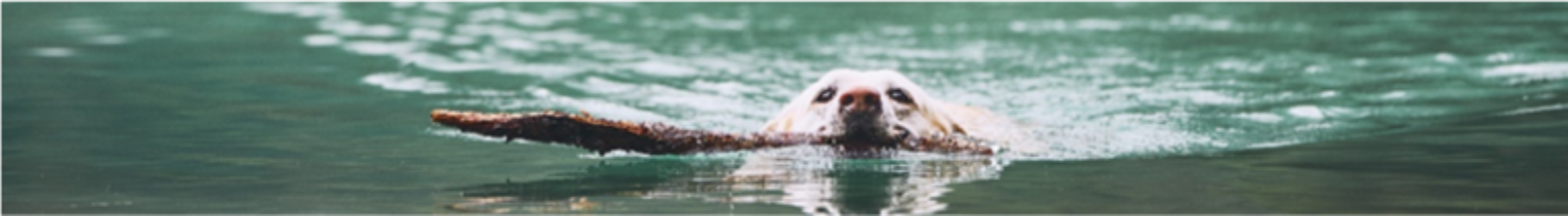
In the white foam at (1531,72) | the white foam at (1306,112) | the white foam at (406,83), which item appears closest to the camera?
the white foam at (1306,112)

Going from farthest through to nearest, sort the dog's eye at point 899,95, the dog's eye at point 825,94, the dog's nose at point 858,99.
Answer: the dog's eye at point 899,95 < the dog's eye at point 825,94 < the dog's nose at point 858,99

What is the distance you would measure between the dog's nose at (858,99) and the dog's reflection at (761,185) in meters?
0.22

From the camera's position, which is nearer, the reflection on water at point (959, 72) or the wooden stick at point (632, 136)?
the wooden stick at point (632, 136)

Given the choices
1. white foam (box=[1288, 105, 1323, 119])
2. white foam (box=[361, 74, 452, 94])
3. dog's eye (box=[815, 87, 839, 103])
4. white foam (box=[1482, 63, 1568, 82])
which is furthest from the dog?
white foam (box=[1482, 63, 1568, 82])

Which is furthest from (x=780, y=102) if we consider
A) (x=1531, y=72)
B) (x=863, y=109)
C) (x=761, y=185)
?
(x=761, y=185)

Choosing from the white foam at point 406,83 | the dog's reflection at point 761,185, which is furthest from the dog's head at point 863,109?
the white foam at point 406,83

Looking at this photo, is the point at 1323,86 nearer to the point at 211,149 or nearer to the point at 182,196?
the point at 211,149

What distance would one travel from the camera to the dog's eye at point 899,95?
7.41 m

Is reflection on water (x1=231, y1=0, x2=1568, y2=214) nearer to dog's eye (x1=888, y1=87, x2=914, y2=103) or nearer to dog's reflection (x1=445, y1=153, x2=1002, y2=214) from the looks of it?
dog's reflection (x1=445, y1=153, x2=1002, y2=214)

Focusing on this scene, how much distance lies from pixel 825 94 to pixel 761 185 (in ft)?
2.64

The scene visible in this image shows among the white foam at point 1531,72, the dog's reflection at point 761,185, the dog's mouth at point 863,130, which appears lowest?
the dog's reflection at point 761,185

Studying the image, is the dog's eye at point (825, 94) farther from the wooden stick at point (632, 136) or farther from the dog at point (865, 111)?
the wooden stick at point (632, 136)

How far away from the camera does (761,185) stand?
21.8 ft

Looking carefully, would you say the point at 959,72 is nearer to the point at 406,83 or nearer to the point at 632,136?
the point at 406,83
